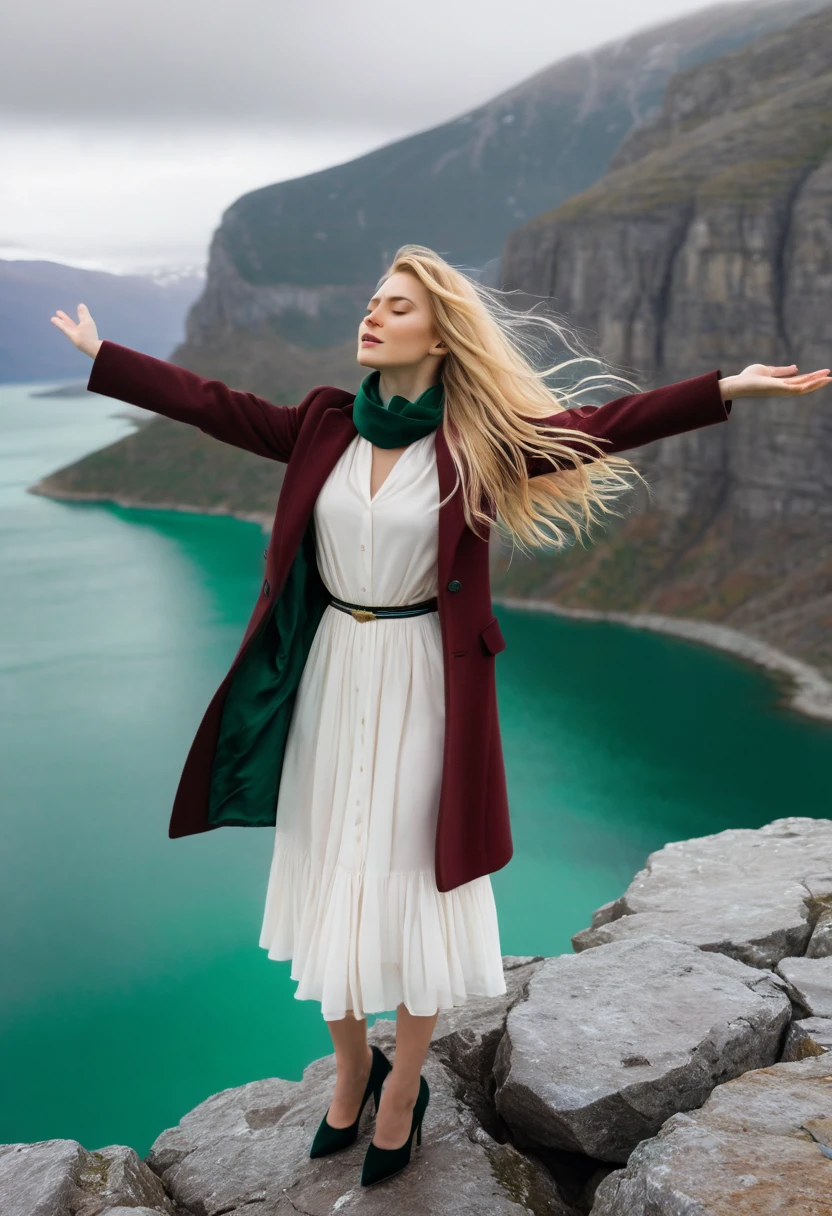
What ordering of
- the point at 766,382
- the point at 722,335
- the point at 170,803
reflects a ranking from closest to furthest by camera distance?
the point at 766,382, the point at 170,803, the point at 722,335

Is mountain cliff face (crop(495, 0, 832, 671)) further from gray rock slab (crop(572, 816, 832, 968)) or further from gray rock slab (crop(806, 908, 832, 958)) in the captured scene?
gray rock slab (crop(806, 908, 832, 958))

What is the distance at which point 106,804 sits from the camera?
1088 inches

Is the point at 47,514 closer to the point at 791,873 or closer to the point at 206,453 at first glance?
the point at 206,453

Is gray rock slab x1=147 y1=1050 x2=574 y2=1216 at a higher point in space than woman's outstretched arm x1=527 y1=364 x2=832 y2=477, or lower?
lower

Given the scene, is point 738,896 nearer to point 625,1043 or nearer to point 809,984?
point 809,984

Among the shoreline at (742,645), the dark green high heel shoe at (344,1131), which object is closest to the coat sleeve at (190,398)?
the dark green high heel shoe at (344,1131)

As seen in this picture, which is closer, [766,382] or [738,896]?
[766,382]

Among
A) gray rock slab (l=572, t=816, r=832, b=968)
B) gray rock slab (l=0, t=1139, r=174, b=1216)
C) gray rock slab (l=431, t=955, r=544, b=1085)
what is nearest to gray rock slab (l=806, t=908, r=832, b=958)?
gray rock slab (l=572, t=816, r=832, b=968)

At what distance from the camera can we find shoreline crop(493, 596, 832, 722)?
3619cm

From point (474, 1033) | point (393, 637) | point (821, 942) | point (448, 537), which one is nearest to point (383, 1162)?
point (474, 1033)

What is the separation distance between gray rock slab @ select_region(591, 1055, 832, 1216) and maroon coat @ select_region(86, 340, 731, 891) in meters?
0.99

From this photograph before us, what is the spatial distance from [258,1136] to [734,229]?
165ft

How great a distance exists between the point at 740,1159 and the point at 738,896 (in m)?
2.80

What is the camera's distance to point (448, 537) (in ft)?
12.1
